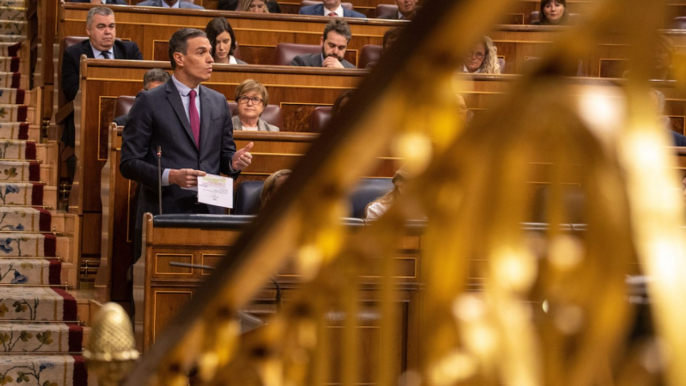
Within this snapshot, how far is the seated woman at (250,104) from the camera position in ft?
11.0

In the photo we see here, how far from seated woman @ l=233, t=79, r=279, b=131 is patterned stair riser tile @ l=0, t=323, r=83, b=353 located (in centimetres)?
90

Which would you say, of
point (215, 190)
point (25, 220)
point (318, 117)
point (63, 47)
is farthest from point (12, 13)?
point (215, 190)

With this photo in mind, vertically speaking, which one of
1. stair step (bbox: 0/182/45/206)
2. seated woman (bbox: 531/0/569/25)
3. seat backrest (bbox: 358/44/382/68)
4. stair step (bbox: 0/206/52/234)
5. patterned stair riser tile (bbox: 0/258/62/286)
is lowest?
patterned stair riser tile (bbox: 0/258/62/286)

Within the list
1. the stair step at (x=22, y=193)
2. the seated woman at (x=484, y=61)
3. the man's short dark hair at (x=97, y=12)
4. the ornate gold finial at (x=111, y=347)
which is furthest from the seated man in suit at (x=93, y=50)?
the ornate gold finial at (x=111, y=347)

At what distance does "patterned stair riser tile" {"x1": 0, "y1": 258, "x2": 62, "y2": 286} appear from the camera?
11.3 feet

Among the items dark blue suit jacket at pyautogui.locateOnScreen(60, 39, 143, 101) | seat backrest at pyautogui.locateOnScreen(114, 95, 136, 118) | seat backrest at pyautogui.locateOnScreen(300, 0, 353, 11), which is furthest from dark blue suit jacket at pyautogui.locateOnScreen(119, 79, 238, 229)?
seat backrest at pyautogui.locateOnScreen(300, 0, 353, 11)

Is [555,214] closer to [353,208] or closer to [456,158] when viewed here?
[456,158]

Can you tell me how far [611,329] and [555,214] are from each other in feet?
0.23

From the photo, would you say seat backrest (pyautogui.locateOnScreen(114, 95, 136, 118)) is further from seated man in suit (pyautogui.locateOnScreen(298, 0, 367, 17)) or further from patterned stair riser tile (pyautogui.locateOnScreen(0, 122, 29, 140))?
seated man in suit (pyautogui.locateOnScreen(298, 0, 367, 17))

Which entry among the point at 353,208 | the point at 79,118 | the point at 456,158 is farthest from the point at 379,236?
the point at 79,118

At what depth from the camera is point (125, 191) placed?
3.19 m

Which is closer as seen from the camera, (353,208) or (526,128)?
(526,128)

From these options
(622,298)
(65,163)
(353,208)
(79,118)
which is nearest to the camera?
(622,298)

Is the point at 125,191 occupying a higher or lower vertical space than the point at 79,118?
lower
